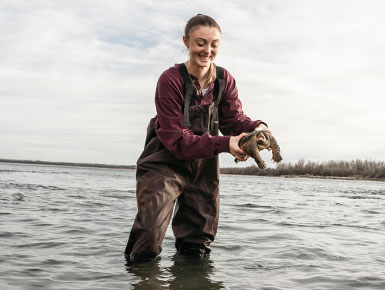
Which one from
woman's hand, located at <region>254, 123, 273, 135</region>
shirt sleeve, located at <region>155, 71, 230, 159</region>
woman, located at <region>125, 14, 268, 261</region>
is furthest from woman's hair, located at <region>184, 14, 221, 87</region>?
woman's hand, located at <region>254, 123, 273, 135</region>

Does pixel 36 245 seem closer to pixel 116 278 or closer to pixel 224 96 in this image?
pixel 116 278

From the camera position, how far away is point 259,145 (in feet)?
11.3

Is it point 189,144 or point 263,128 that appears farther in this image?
point 263,128

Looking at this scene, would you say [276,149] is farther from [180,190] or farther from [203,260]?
[203,260]

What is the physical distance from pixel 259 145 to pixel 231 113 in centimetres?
81

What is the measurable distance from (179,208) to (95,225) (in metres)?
2.56

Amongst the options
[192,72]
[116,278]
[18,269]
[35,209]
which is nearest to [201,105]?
[192,72]

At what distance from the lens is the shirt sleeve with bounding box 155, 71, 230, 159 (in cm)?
354

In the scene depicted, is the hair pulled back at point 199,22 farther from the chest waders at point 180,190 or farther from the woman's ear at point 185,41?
the chest waders at point 180,190

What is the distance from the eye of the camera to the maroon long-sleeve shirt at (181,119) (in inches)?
138

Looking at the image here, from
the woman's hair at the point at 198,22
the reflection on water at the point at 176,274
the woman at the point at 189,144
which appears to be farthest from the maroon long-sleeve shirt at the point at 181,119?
the reflection on water at the point at 176,274

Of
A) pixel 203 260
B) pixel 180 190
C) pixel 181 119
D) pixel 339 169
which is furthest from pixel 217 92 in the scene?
pixel 339 169

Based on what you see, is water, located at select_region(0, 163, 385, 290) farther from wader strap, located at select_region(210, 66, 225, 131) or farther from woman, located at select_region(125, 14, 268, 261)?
wader strap, located at select_region(210, 66, 225, 131)

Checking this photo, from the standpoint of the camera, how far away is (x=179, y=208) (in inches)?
169
